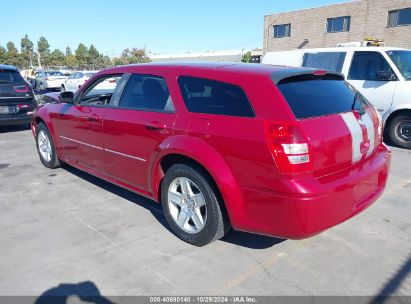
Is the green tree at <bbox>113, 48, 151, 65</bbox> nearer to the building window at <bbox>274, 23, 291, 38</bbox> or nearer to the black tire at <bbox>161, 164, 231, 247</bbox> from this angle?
the building window at <bbox>274, 23, 291, 38</bbox>

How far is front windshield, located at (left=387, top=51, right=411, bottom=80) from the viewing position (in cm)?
719

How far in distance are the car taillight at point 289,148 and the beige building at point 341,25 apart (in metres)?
27.4

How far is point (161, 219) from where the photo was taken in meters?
3.99

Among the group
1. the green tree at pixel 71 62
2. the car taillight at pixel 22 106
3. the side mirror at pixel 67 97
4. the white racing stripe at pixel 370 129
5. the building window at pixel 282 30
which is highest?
the building window at pixel 282 30

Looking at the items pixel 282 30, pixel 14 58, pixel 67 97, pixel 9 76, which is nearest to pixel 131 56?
pixel 14 58

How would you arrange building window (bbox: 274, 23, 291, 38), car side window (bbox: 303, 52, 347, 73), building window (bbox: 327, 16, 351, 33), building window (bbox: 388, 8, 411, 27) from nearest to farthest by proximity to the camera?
car side window (bbox: 303, 52, 347, 73) < building window (bbox: 388, 8, 411, 27) < building window (bbox: 327, 16, 351, 33) < building window (bbox: 274, 23, 291, 38)

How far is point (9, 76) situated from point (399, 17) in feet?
85.8

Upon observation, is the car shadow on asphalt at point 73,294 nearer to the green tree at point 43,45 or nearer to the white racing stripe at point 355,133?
the white racing stripe at point 355,133

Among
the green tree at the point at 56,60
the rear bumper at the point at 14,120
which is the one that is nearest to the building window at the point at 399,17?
the rear bumper at the point at 14,120

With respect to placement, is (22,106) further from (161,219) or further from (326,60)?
(326,60)

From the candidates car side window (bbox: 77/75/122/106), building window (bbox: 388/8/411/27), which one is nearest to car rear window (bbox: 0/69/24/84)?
car side window (bbox: 77/75/122/106)

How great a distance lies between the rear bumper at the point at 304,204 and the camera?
263cm

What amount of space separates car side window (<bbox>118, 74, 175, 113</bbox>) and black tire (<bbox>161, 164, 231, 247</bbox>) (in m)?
0.61

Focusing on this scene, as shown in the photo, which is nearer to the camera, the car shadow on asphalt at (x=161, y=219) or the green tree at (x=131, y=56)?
the car shadow on asphalt at (x=161, y=219)
